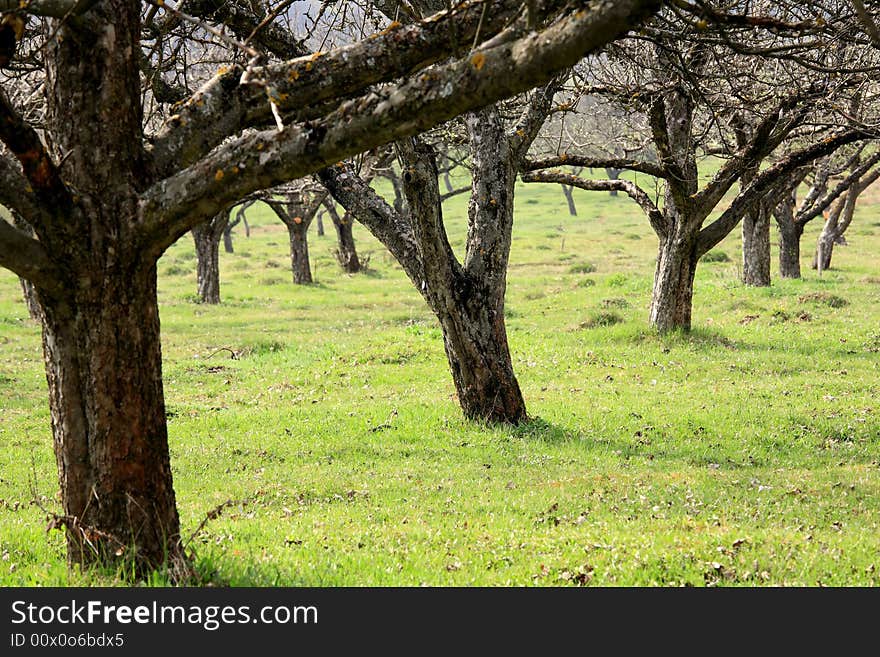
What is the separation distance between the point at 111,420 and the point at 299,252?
28.7 m

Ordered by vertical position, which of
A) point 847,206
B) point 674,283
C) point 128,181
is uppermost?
point 847,206

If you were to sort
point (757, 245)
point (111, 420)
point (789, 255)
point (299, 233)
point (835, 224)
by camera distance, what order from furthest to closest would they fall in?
point (299, 233)
point (789, 255)
point (835, 224)
point (757, 245)
point (111, 420)

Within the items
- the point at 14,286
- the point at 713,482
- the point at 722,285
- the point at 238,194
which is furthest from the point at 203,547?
the point at 14,286

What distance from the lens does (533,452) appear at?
35.3 feet

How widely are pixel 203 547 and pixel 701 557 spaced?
3.77 metres

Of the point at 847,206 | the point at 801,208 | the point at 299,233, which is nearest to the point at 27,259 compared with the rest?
the point at 847,206

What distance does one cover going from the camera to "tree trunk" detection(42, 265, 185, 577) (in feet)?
17.3

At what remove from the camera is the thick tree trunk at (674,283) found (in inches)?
663

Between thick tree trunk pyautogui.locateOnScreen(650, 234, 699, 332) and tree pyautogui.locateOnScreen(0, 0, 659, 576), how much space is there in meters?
11.8

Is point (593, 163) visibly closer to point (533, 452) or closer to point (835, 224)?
point (533, 452)

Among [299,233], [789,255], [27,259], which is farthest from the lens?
[299,233]

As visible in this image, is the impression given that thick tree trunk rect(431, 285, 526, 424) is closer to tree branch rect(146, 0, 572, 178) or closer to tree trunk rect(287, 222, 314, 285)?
A: tree branch rect(146, 0, 572, 178)

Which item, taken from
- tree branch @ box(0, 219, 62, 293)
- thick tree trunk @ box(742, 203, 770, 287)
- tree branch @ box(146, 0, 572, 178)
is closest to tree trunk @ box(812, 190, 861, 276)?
thick tree trunk @ box(742, 203, 770, 287)

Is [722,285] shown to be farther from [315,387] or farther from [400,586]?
[400,586]
